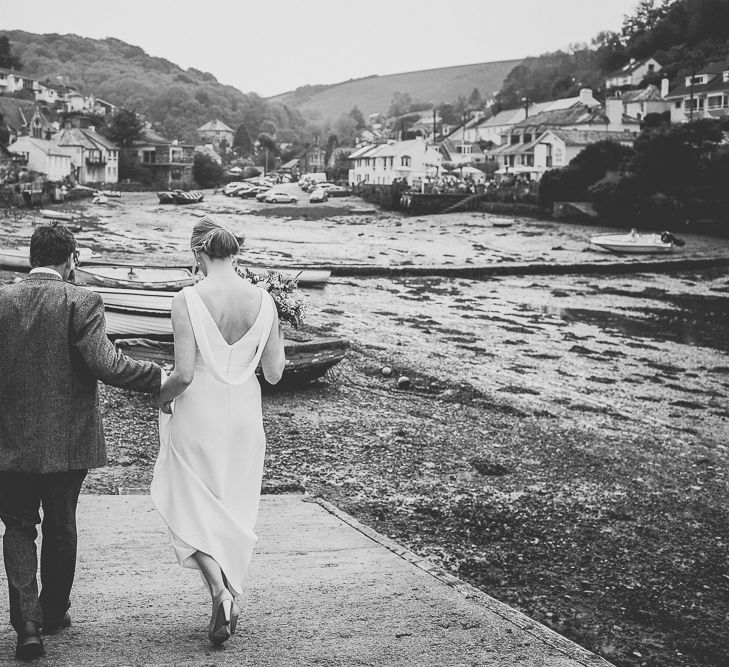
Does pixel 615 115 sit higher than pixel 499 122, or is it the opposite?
pixel 499 122

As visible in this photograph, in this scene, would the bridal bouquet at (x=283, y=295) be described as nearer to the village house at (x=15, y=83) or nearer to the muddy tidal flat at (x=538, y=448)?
the muddy tidal flat at (x=538, y=448)

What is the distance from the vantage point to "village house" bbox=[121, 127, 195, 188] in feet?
327

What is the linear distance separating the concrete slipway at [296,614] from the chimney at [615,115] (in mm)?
88171

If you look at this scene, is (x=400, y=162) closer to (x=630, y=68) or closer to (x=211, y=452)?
(x=630, y=68)

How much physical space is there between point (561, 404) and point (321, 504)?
7541 millimetres

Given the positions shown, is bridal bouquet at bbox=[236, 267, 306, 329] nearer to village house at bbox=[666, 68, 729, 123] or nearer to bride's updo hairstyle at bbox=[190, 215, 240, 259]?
bride's updo hairstyle at bbox=[190, 215, 240, 259]

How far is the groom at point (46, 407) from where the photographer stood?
3.84 m

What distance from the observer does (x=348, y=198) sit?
8362cm

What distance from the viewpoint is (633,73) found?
375 feet

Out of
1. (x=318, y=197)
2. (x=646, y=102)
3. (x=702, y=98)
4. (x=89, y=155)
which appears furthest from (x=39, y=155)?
(x=702, y=98)

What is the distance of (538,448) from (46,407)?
310 inches

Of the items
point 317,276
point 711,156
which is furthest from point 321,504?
point 711,156

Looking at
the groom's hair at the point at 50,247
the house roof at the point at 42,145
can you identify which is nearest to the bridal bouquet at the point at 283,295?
the groom's hair at the point at 50,247

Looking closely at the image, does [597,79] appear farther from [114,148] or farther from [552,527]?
[552,527]
